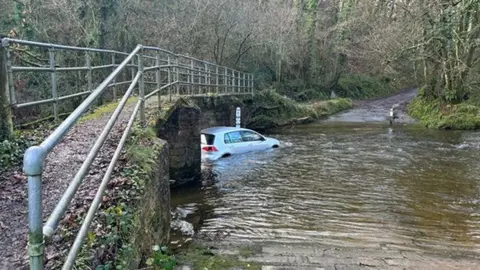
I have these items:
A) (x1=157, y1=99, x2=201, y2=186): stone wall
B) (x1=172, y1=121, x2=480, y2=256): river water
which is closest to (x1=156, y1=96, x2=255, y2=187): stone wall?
(x1=157, y1=99, x2=201, y2=186): stone wall

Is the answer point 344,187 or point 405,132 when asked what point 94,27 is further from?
point 405,132

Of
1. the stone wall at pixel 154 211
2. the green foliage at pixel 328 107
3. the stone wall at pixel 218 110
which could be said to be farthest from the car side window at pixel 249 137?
the green foliage at pixel 328 107

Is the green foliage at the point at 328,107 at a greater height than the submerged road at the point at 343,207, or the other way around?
the green foliage at the point at 328,107

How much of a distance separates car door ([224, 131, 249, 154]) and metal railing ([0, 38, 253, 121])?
2064 mm

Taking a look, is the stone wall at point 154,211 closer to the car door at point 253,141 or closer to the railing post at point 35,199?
the railing post at point 35,199

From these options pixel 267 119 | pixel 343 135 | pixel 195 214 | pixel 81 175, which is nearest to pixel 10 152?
pixel 81 175

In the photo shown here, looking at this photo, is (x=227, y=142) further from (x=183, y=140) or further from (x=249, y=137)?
(x=183, y=140)

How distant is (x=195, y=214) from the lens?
348 inches

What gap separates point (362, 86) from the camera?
46.9 m

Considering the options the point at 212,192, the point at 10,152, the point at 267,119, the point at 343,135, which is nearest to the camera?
the point at 10,152

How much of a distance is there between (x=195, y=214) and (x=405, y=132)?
16.2 metres

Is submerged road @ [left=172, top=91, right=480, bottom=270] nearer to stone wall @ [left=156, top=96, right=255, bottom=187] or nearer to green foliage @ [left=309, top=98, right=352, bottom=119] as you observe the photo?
stone wall @ [left=156, top=96, right=255, bottom=187]

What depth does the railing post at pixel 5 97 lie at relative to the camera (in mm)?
4973

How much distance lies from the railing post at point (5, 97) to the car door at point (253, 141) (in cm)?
1079
